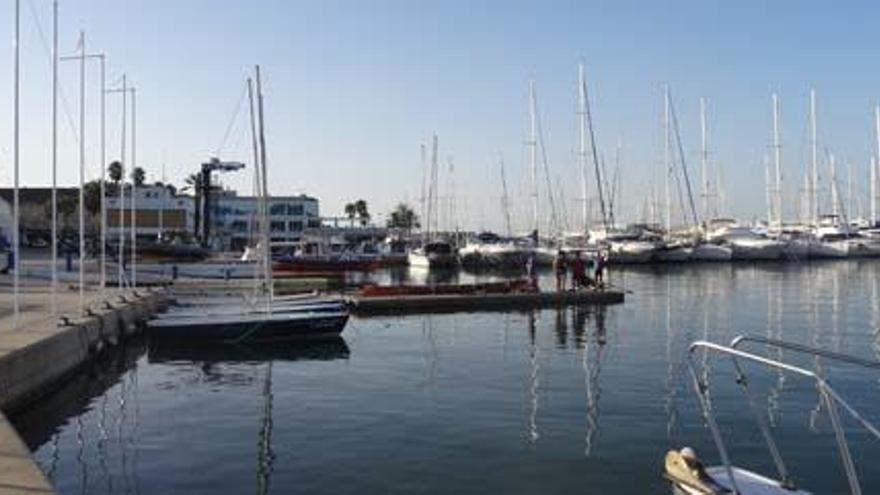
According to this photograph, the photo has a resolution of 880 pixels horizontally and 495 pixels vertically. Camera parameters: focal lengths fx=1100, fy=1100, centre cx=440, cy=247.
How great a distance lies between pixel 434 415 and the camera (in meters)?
21.9

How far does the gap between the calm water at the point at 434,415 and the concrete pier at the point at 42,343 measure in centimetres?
66

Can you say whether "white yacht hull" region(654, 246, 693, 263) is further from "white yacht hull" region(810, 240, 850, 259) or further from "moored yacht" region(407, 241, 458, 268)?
"moored yacht" region(407, 241, 458, 268)

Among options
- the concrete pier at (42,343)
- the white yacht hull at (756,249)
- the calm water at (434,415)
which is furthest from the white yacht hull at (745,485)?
the white yacht hull at (756,249)

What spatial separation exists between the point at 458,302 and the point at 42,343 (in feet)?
80.4

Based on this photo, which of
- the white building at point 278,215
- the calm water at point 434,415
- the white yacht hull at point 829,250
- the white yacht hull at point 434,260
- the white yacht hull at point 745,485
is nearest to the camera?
the white yacht hull at point 745,485

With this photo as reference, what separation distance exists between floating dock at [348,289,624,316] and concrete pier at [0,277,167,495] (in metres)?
8.71

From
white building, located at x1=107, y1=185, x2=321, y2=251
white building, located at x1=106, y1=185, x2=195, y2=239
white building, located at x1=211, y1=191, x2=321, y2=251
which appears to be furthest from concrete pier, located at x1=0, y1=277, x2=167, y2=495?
white building, located at x1=211, y1=191, x2=321, y2=251

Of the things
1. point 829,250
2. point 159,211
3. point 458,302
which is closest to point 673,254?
point 829,250

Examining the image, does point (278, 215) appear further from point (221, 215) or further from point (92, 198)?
point (92, 198)

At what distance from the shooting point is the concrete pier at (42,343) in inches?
544

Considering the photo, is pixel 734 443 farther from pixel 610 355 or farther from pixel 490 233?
pixel 490 233

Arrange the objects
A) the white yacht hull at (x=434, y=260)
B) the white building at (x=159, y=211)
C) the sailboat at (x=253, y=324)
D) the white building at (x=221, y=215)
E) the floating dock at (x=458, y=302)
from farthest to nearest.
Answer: the white building at (x=159, y=211) → the white building at (x=221, y=215) → the white yacht hull at (x=434, y=260) → the floating dock at (x=458, y=302) → the sailboat at (x=253, y=324)

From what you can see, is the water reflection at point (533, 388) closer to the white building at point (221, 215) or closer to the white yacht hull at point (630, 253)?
the white yacht hull at point (630, 253)

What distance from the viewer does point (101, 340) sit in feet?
108
